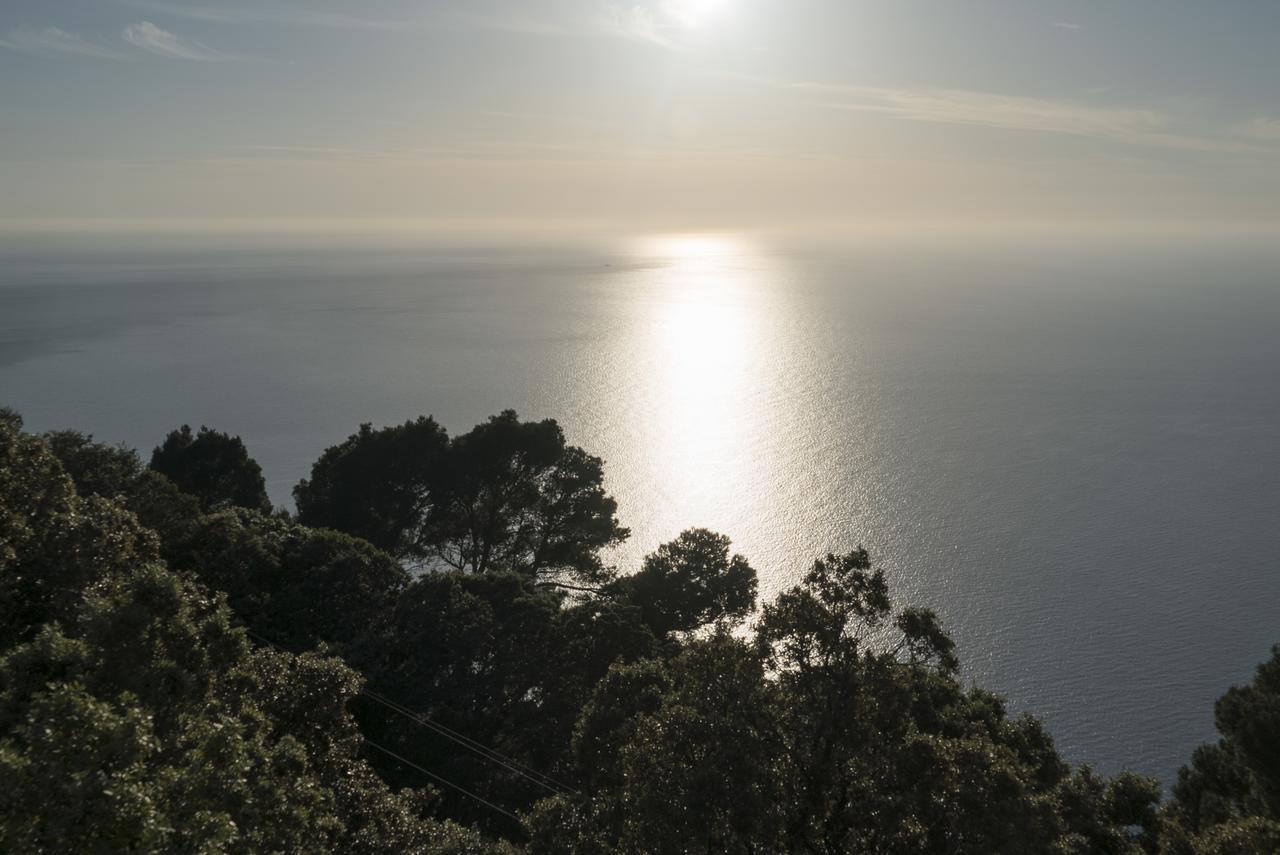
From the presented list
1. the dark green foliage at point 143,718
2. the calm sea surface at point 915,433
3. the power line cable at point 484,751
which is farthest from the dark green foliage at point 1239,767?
the calm sea surface at point 915,433

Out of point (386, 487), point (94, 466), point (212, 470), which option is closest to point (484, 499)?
point (386, 487)

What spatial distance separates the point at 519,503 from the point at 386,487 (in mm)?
7510

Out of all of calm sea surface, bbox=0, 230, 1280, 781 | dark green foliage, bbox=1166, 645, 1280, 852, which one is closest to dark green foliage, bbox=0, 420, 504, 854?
dark green foliage, bbox=1166, 645, 1280, 852

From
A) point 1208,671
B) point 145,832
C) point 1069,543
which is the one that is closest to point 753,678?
point 145,832

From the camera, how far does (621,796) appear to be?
13.2 metres

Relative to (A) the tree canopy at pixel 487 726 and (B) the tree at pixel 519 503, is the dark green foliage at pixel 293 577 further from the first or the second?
(B) the tree at pixel 519 503

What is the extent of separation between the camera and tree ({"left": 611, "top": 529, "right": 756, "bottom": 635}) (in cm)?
3350

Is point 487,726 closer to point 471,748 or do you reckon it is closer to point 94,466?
point 471,748

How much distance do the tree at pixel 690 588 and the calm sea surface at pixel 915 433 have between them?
17.6 metres

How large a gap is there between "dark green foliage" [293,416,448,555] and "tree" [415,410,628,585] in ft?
3.15

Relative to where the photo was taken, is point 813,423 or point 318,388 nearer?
point 813,423

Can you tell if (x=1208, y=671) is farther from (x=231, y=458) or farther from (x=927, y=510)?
(x=231, y=458)

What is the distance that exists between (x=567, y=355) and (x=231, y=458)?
288ft

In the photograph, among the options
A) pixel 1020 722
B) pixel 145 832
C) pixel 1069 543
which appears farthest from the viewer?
pixel 1069 543
